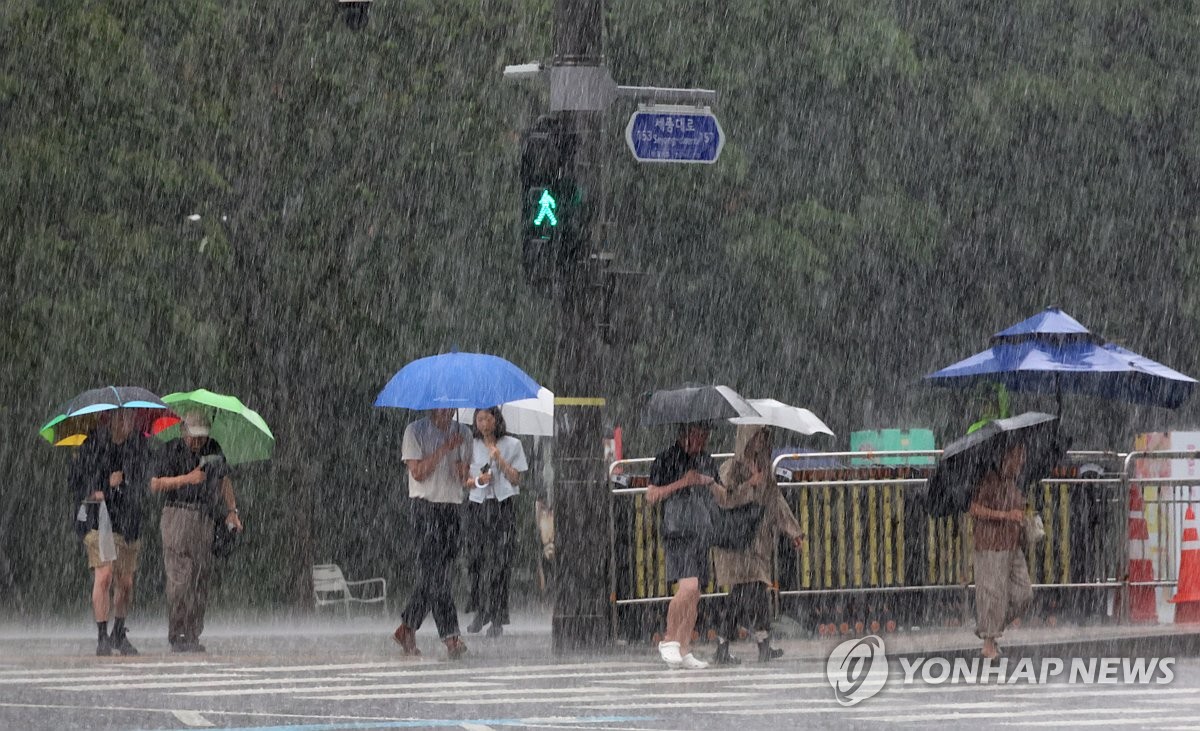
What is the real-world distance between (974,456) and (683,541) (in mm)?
1967

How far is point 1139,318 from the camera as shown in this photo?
3022 cm

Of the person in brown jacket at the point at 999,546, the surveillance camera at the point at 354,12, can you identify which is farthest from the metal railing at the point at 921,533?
the surveillance camera at the point at 354,12

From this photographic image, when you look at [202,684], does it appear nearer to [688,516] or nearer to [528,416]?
[688,516]

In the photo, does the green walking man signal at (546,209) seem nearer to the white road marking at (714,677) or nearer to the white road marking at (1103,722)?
the white road marking at (714,677)

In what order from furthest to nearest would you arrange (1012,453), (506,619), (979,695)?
(506,619)
(1012,453)
(979,695)

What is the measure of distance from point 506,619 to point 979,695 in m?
6.66

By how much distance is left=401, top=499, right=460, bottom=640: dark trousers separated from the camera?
15789 mm

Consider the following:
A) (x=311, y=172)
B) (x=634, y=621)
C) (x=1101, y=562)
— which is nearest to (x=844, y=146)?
(x=311, y=172)

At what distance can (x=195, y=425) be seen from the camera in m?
16.9

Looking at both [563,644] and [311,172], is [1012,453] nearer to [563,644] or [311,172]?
[563,644]

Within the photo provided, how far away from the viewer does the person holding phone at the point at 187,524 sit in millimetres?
16547

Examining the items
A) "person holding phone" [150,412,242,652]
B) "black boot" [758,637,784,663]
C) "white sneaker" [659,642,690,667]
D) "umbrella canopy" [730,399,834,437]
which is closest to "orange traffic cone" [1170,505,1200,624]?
"umbrella canopy" [730,399,834,437]

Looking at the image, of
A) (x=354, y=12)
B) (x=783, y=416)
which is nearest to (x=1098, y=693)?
(x=783, y=416)

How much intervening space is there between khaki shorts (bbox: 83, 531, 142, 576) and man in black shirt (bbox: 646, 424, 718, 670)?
156 inches
